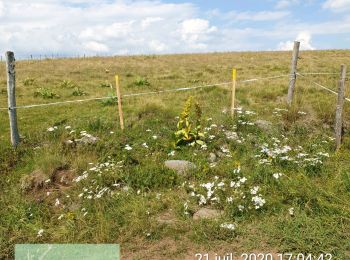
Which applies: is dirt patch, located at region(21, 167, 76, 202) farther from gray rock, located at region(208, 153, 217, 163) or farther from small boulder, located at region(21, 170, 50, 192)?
gray rock, located at region(208, 153, 217, 163)

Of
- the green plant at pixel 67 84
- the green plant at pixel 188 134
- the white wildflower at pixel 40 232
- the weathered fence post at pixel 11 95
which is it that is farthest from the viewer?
the green plant at pixel 67 84

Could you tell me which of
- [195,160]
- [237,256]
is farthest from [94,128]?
[237,256]

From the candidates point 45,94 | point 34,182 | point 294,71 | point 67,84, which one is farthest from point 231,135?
point 67,84

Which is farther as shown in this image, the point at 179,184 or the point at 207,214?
the point at 179,184

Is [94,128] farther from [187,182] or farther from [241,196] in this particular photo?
[241,196]

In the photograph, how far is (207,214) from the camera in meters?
5.90

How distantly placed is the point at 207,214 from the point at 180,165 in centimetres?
158

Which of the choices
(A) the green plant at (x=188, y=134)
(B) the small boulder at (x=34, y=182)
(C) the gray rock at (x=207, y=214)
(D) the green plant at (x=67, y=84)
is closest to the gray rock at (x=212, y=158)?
(A) the green plant at (x=188, y=134)

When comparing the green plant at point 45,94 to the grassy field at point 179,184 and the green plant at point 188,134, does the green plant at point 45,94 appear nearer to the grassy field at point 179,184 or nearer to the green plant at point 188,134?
the grassy field at point 179,184

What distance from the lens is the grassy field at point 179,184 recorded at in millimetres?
5383

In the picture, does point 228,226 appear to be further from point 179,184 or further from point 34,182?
point 34,182

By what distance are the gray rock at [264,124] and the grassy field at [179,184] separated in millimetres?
45

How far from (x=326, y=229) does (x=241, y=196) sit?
1.33 metres

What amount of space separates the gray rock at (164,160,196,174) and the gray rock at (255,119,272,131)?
2.53m
